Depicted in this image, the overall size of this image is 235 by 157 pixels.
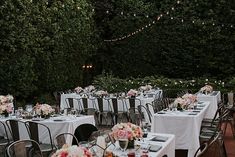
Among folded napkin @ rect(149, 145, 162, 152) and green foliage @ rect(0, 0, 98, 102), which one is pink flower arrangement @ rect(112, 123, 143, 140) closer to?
folded napkin @ rect(149, 145, 162, 152)

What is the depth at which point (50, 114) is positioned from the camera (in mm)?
6785

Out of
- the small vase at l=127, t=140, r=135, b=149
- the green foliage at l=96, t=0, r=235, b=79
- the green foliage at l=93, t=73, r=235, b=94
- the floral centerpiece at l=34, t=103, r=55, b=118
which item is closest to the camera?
the small vase at l=127, t=140, r=135, b=149

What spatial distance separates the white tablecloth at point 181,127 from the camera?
6312mm

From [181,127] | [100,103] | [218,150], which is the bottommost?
[218,150]

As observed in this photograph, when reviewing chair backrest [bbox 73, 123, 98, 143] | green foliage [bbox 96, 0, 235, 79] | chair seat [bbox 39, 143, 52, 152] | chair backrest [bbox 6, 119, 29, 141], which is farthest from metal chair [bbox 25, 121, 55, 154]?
green foliage [bbox 96, 0, 235, 79]

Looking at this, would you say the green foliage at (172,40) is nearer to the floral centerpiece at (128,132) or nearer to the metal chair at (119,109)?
the metal chair at (119,109)

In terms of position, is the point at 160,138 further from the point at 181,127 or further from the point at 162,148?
the point at 181,127

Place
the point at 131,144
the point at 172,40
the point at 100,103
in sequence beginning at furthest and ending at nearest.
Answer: the point at 172,40
the point at 100,103
the point at 131,144

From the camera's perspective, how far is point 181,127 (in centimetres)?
650

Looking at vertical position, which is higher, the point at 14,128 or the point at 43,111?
the point at 43,111

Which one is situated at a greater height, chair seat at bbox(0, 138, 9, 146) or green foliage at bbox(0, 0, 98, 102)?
green foliage at bbox(0, 0, 98, 102)

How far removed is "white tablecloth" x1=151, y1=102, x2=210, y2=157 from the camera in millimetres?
6312

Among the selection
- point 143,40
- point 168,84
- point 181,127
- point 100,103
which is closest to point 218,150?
point 181,127

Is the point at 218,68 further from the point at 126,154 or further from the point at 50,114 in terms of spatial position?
the point at 126,154
